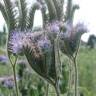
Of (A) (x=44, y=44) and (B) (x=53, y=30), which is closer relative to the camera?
(A) (x=44, y=44)

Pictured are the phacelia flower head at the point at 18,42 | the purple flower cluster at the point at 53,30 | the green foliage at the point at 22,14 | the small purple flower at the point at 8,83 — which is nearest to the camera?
the phacelia flower head at the point at 18,42

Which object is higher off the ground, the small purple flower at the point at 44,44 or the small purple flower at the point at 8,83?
the small purple flower at the point at 44,44

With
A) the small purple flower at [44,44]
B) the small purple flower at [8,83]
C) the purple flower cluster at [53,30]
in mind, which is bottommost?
the small purple flower at [8,83]

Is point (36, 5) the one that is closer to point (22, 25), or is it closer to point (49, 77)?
point (22, 25)

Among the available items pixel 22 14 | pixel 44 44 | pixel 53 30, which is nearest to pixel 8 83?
pixel 22 14

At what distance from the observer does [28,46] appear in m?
5.63

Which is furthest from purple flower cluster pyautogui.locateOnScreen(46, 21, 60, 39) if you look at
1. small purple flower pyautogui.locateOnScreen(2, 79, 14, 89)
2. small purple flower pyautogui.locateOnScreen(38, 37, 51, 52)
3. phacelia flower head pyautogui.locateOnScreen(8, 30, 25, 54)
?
small purple flower pyautogui.locateOnScreen(2, 79, 14, 89)

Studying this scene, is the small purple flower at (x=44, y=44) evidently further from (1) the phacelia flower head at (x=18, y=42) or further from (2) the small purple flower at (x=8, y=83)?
(2) the small purple flower at (x=8, y=83)

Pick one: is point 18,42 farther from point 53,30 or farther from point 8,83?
point 8,83

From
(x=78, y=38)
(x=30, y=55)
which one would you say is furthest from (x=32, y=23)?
(x=30, y=55)

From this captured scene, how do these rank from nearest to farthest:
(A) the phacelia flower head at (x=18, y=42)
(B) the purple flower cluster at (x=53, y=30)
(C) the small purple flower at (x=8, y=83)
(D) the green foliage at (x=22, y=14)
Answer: (A) the phacelia flower head at (x=18, y=42)
(B) the purple flower cluster at (x=53, y=30)
(D) the green foliage at (x=22, y=14)
(C) the small purple flower at (x=8, y=83)

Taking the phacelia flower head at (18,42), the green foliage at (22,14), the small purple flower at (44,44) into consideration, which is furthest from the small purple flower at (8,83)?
the small purple flower at (44,44)

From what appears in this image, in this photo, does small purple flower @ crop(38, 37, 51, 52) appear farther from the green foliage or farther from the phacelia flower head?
the green foliage

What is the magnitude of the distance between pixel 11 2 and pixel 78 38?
0.85 m
